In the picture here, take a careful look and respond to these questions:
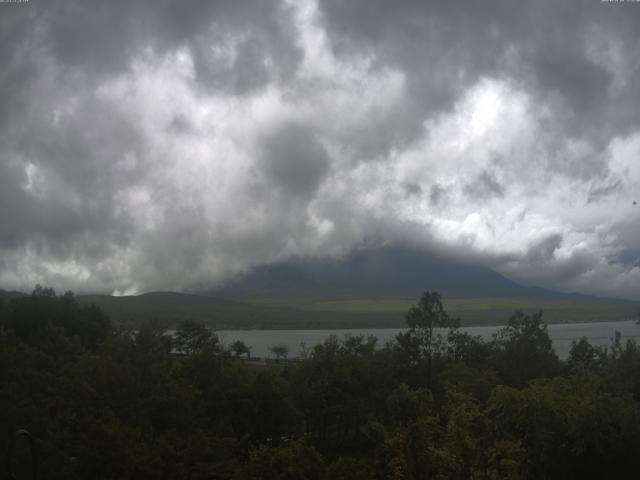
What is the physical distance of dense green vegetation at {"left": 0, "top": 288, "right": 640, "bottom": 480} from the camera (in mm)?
21734

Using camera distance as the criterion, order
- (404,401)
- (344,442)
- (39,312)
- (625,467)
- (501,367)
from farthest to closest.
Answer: (39,312)
(501,367)
(344,442)
(404,401)
(625,467)

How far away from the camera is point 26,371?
35.7 m

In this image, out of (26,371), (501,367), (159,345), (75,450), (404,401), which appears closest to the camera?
(75,450)

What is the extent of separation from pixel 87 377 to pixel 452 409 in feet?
76.4

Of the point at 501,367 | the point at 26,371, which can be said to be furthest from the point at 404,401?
the point at 501,367

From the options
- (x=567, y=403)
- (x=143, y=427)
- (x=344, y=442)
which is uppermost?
(x=567, y=403)

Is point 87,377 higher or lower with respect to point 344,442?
higher

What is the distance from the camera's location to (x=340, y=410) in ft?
156

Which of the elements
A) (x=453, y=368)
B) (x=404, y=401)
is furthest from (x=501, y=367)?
(x=404, y=401)

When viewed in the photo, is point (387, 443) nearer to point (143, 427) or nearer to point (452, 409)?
point (452, 409)

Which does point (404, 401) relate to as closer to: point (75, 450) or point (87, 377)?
point (75, 450)

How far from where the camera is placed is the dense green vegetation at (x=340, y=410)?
71.3ft

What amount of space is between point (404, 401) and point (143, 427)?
13.2m

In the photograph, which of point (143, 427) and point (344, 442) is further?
point (344, 442)
